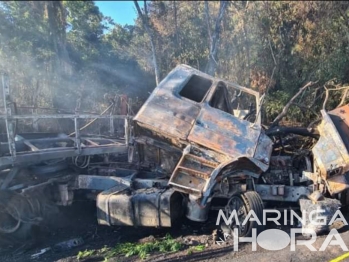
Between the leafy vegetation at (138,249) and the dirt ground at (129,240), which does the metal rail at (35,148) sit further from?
the leafy vegetation at (138,249)

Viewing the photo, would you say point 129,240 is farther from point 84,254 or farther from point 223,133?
point 223,133

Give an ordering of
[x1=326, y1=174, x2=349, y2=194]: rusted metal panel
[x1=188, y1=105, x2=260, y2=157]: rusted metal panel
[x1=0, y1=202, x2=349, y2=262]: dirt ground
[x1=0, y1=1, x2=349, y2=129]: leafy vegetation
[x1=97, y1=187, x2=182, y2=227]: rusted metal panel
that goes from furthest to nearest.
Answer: [x1=0, y1=1, x2=349, y2=129]: leafy vegetation, [x1=188, y1=105, x2=260, y2=157]: rusted metal panel, [x1=97, y1=187, x2=182, y2=227]: rusted metal panel, [x1=326, y1=174, x2=349, y2=194]: rusted metal panel, [x1=0, y1=202, x2=349, y2=262]: dirt ground

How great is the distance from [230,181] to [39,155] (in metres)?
2.98

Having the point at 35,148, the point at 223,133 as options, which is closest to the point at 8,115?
the point at 35,148

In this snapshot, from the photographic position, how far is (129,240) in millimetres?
5133

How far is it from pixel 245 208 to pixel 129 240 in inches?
72.0

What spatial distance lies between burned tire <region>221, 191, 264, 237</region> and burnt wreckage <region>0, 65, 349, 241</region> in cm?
2

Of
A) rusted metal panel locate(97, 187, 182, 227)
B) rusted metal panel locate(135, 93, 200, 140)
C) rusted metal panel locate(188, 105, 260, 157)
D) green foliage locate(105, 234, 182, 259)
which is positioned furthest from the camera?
rusted metal panel locate(135, 93, 200, 140)

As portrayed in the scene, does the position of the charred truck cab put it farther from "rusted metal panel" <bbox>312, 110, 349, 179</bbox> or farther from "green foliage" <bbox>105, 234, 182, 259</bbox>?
"rusted metal panel" <bbox>312, 110, 349, 179</bbox>

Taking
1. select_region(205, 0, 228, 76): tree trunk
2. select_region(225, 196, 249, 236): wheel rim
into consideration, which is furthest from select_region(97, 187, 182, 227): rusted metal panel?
select_region(205, 0, 228, 76): tree trunk

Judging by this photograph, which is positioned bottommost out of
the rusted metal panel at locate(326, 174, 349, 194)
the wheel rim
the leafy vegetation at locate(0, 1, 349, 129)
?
the wheel rim

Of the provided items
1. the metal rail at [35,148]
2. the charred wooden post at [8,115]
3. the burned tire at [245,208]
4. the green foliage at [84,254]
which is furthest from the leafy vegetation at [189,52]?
the green foliage at [84,254]

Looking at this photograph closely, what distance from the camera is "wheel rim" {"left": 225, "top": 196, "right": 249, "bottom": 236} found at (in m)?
4.71

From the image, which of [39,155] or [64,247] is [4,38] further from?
[64,247]
